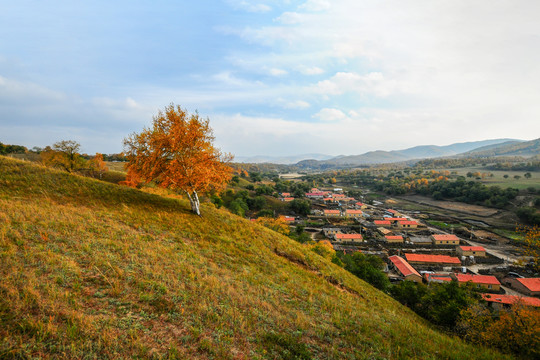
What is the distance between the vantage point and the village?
37438 millimetres

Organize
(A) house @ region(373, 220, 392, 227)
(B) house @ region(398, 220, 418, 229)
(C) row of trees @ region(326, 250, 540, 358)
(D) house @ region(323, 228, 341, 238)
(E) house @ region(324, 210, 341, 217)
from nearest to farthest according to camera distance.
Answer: (C) row of trees @ region(326, 250, 540, 358) → (D) house @ region(323, 228, 341, 238) → (B) house @ region(398, 220, 418, 229) → (A) house @ region(373, 220, 392, 227) → (E) house @ region(324, 210, 341, 217)

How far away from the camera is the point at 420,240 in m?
62.0

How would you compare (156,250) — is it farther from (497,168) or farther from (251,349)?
(497,168)

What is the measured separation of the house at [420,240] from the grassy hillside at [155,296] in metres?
57.1

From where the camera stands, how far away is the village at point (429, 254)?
37.4 metres

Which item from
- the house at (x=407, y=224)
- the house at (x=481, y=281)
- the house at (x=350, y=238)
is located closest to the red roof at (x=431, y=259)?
the house at (x=481, y=281)

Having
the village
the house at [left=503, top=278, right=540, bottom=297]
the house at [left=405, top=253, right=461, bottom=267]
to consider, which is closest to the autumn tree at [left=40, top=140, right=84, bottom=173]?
the village

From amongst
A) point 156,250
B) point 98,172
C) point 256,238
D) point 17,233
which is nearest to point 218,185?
point 256,238

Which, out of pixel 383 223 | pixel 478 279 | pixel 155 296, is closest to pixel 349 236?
pixel 383 223

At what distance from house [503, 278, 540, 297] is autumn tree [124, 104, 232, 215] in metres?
55.9

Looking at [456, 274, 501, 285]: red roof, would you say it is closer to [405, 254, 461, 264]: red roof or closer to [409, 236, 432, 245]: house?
[405, 254, 461, 264]: red roof

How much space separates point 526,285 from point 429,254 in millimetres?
16086

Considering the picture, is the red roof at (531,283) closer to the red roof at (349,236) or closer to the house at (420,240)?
the house at (420,240)

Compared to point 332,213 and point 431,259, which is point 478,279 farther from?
point 332,213
